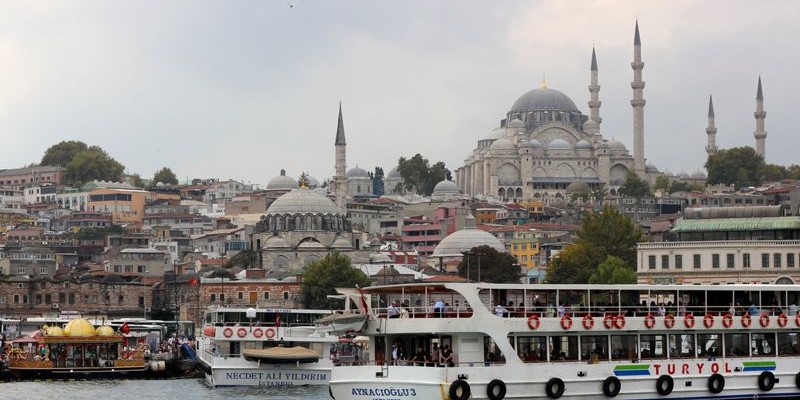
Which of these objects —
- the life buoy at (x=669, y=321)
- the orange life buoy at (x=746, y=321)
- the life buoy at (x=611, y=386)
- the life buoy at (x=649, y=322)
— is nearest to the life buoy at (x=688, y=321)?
the life buoy at (x=669, y=321)

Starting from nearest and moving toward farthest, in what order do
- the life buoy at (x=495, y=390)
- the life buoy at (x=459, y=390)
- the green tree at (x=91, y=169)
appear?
the life buoy at (x=459, y=390), the life buoy at (x=495, y=390), the green tree at (x=91, y=169)

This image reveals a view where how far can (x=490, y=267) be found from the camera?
9444cm

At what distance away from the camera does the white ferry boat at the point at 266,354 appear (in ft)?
171

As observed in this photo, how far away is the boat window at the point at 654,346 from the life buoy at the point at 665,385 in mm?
537

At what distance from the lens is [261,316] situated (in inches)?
2206

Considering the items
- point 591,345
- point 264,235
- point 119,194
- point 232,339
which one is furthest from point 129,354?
point 119,194

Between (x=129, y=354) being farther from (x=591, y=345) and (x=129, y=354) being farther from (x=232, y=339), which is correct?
(x=591, y=345)

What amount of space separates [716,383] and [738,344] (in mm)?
1252

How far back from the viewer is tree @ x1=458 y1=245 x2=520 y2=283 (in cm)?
9312

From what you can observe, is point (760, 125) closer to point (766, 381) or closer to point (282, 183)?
point (282, 183)

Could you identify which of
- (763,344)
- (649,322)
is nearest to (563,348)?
(649,322)

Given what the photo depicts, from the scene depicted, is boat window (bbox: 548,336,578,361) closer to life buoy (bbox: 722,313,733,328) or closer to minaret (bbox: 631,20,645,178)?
life buoy (bbox: 722,313,733,328)

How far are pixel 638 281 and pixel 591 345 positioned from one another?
113 ft

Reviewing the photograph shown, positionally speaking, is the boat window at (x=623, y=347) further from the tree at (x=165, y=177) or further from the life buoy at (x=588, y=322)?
the tree at (x=165, y=177)
